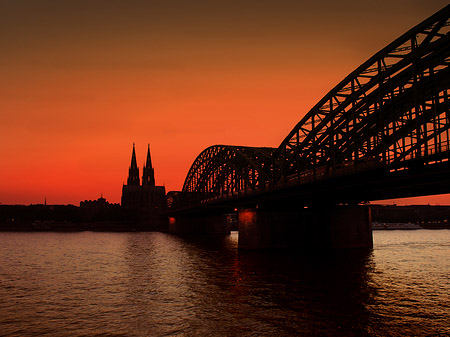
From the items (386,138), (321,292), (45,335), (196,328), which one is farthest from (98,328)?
(386,138)

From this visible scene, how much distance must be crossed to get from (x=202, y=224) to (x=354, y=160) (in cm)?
10088

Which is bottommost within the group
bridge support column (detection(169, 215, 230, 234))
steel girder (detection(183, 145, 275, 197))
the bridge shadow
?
the bridge shadow

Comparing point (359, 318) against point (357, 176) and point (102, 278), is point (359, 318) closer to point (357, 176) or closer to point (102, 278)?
point (357, 176)

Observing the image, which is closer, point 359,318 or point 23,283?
point 359,318

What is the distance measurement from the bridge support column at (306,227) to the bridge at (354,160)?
150 mm

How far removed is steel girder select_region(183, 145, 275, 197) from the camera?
81938mm

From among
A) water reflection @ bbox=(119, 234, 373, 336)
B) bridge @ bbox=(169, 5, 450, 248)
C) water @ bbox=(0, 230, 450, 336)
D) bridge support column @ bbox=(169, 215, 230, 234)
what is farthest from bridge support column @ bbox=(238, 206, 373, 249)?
bridge support column @ bbox=(169, 215, 230, 234)

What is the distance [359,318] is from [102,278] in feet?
82.9

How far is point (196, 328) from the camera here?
72.8 feet

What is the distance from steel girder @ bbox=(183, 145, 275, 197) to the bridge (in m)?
0.51

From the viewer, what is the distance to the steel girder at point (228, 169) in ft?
269

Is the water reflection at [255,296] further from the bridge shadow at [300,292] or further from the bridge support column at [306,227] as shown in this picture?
the bridge support column at [306,227]

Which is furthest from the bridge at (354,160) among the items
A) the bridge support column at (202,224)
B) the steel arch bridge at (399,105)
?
the bridge support column at (202,224)

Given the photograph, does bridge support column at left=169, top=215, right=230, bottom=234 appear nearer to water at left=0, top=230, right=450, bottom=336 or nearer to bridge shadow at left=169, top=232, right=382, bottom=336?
bridge shadow at left=169, top=232, right=382, bottom=336
